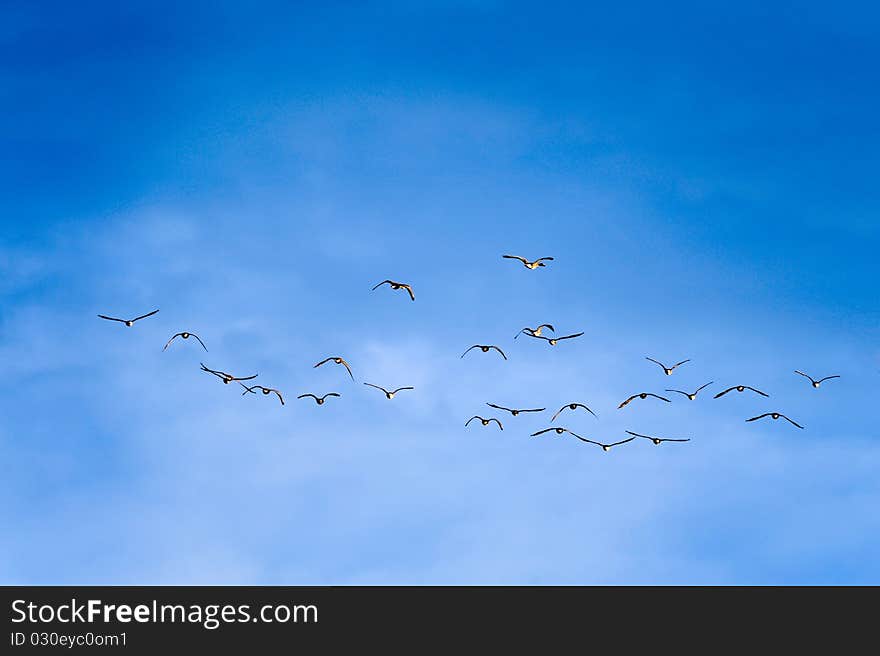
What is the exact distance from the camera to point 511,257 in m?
46.6
